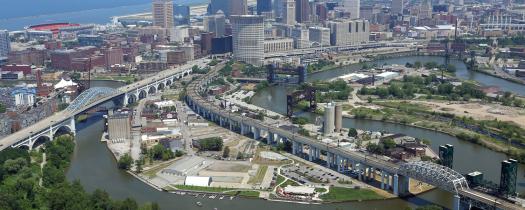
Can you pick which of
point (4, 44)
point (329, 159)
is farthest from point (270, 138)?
point (4, 44)

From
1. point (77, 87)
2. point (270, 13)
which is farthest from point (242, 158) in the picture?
point (270, 13)

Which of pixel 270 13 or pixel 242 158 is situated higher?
pixel 270 13

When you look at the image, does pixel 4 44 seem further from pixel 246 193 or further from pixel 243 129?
pixel 246 193

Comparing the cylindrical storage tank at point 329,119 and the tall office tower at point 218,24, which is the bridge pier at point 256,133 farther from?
the tall office tower at point 218,24

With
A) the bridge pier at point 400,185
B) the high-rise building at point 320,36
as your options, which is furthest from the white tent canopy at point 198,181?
the high-rise building at point 320,36

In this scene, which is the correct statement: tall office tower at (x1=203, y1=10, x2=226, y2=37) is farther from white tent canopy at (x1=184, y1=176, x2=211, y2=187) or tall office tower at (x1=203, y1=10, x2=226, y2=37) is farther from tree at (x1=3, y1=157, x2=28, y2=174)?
white tent canopy at (x1=184, y1=176, x2=211, y2=187)

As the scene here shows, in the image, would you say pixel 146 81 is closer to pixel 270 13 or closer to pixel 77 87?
pixel 77 87
